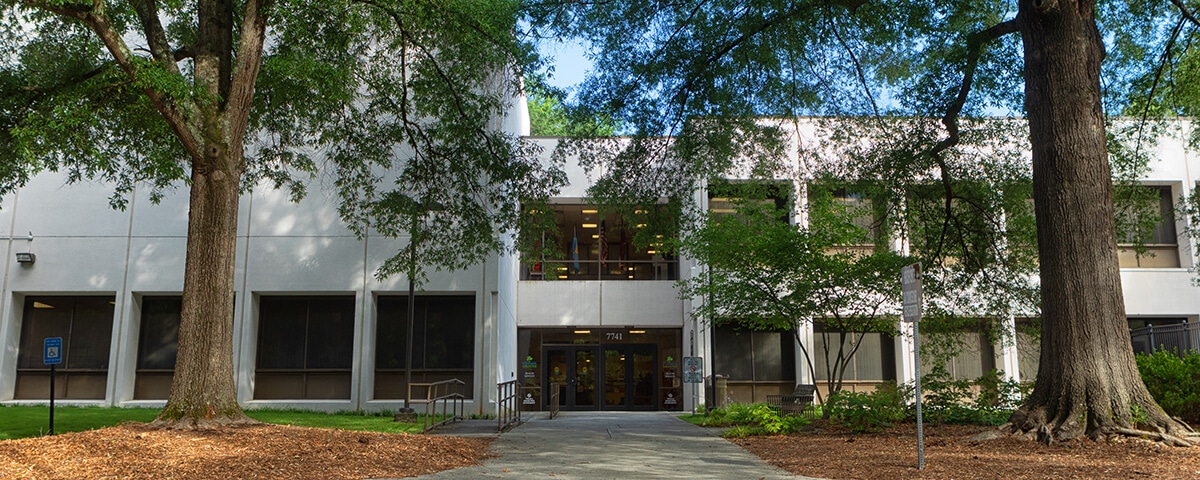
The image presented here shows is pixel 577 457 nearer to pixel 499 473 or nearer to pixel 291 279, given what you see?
pixel 499 473

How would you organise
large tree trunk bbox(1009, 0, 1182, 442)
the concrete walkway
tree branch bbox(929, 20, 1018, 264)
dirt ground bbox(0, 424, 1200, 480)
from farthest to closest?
tree branch bbox(929, 20, 1018, 264) < large tree trunk bbox(1009, 0, 1182, 442) < the concrete walkway < dirt ground bbox(0, 424, 1200, 480)

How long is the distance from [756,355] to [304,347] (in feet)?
47.4

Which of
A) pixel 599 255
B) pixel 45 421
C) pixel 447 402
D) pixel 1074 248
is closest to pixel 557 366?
pixel 599 255

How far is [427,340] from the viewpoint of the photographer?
22672mm

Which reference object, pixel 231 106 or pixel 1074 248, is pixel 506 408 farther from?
pixel 1074 248

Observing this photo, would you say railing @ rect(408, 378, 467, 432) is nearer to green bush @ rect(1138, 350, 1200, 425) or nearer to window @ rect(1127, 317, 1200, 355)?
green bush @ rect(1138, 350, 1200, 425)

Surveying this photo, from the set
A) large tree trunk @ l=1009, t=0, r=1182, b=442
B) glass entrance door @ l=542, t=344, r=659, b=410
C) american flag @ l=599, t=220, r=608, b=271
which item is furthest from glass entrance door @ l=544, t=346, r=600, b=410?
large tree trunk @ l=1009, t=0, r=1182, b=442

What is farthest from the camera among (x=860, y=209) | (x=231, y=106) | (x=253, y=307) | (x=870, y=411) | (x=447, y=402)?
(x=253, y=307)

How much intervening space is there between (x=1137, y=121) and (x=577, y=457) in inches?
608

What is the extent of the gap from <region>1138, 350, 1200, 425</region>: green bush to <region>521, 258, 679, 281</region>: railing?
16.6 m

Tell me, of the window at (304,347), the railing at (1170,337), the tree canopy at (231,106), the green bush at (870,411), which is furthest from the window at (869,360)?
the window at (304,347)

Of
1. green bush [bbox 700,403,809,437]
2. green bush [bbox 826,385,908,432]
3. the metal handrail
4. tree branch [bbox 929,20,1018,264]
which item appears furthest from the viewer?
the metal handrail

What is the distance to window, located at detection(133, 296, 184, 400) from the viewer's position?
22469 mm

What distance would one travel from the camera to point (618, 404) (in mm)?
28828
